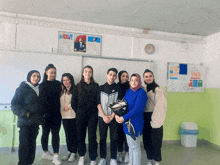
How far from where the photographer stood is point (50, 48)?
2.78 m

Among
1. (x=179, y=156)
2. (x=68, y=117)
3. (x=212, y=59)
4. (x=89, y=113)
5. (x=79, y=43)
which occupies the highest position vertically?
(x=79, y=43)

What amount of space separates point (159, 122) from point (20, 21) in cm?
287

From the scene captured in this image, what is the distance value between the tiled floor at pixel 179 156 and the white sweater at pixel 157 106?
847 millimetres

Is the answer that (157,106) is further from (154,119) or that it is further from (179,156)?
(179,156)

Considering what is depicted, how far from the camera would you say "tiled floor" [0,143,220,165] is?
7.77 feet

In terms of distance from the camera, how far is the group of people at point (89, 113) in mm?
1925

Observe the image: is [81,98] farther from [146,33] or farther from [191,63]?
[191,63]

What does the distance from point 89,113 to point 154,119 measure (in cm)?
91

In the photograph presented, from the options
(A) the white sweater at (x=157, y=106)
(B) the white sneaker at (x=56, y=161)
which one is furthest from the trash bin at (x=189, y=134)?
(B) the white sneaker at (x=56, y=161)

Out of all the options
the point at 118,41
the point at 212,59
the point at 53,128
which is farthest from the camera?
the point at 212,59

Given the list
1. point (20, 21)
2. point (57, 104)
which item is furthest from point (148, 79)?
point (20, 21)

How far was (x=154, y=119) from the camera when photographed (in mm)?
2064

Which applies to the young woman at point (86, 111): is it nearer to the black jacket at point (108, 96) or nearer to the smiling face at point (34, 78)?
the black jacket at point (108, 96)

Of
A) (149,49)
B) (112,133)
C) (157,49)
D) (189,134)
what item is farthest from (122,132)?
(157,49)
